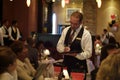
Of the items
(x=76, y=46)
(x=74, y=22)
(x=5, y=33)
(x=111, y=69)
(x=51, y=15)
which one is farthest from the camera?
(x=51, y=15)

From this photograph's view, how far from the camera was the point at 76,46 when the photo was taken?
12.2ft

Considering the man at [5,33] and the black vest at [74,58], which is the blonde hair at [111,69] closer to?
the black vest at [74,58]

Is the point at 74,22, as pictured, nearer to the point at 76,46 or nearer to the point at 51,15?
the point at 76,46

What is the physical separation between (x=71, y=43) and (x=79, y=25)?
249 millimetres

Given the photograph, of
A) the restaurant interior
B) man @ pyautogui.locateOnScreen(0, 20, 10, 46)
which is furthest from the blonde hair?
man @ pyautogui.locateOnScreen(0, 20, 10, 46)

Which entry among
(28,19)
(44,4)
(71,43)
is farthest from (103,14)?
(71,43)

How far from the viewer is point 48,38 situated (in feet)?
34.0

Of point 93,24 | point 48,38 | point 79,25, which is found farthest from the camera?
point 93,24

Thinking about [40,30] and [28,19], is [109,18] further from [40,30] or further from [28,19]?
[28,19]

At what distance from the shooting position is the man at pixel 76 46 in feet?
11.9

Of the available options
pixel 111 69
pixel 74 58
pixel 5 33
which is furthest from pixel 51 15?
pixel 111 69

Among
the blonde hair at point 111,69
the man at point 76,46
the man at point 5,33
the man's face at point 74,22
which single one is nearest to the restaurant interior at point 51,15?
the man at point 5,33

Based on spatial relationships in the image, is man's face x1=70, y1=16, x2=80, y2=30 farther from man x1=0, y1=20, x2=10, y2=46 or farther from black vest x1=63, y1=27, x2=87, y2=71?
man x1=0, y1=20, x2=10, y2=46

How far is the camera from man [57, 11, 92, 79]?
3623 mm
